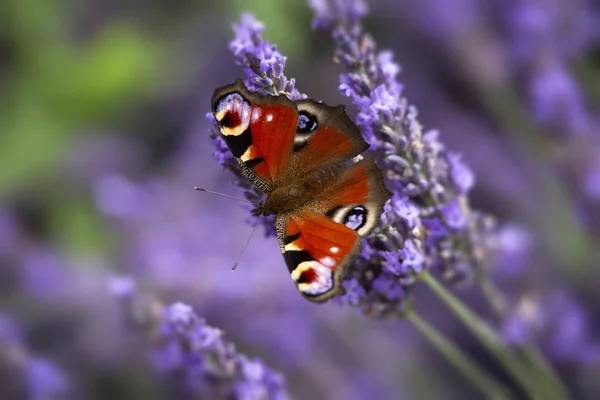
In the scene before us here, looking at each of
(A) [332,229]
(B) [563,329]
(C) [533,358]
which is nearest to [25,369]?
(A) [332,229]

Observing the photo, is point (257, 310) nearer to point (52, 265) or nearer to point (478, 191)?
point (478, 191)

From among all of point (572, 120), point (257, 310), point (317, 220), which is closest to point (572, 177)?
point (572, 120)

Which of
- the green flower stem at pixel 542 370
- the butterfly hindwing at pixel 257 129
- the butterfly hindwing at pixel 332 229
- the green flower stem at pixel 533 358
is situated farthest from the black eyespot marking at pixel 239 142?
the green flower stem at pixel 542 370

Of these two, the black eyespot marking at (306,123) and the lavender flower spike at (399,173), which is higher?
the black eyespot marking at (306,123)

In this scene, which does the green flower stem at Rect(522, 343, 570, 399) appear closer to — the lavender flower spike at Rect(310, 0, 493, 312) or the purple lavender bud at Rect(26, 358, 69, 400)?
the lavender flower spike at Rect(310, 0, 493, 312)

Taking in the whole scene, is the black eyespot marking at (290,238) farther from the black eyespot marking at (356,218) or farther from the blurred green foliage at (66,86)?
the blurred green foliage at (66,86)
